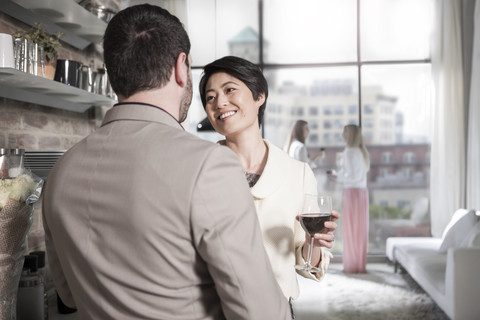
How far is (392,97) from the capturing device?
627 cm

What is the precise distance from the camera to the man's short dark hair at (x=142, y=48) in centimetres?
86

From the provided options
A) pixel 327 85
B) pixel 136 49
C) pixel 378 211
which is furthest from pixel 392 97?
pixel 136 49

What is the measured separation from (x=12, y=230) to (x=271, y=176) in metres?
0.73

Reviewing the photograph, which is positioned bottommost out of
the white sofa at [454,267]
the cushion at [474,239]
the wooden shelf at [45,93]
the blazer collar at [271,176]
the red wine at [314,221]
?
the white sofa at [454,267]

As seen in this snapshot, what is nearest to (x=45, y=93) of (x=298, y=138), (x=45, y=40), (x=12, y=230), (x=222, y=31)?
(x=45, y=40)

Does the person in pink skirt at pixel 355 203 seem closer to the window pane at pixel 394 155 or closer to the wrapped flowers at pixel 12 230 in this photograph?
the window pane at pixel 394 155

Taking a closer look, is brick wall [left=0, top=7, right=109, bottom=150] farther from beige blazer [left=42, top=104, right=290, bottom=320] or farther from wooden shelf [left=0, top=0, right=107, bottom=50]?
beige blazer [left=42, top=104, right=290, bottom=320]

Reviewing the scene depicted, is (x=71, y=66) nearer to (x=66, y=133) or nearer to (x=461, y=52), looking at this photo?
(x=66, y=133)

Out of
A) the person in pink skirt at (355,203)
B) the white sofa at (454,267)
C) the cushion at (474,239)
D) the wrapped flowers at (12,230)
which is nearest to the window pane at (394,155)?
the person in pink skirt at (355,203)

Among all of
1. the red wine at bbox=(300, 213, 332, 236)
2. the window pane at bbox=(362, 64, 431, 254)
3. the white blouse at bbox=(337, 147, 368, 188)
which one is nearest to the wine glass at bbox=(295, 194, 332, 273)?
the red wine at bbox=(300, 213, 332, 236)

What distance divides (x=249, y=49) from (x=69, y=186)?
229 inches

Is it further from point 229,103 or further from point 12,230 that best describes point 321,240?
point 12,230

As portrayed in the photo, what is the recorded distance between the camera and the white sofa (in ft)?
10.5

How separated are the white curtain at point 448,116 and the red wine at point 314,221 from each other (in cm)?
514
